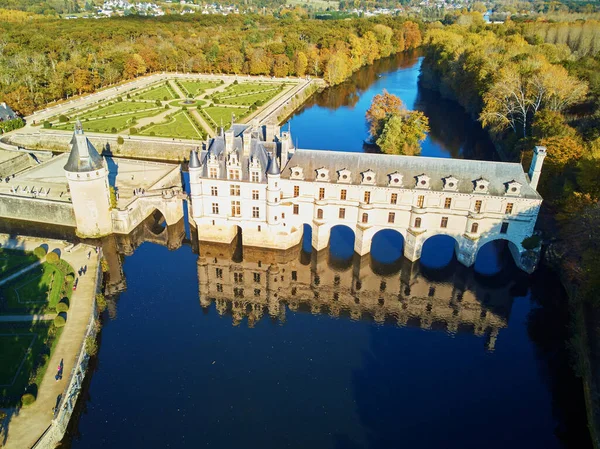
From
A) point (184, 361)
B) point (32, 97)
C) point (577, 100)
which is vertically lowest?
point (184, 361)

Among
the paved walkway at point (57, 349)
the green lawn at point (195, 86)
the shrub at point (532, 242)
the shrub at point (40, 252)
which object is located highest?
the shrub at point (532, 242)

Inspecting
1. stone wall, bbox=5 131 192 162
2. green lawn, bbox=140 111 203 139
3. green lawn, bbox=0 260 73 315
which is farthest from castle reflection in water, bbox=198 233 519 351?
green lawn, bbox=140 111 203 139

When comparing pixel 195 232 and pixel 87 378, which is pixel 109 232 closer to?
pixel 195 232

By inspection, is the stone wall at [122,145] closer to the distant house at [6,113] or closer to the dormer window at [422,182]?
the distant house at [6,113]

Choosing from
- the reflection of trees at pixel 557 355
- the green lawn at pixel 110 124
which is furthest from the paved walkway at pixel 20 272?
the reflection of trees at pixel 557 355

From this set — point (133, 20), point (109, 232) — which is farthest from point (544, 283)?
point (133, 20)

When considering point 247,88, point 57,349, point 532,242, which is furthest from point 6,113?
point 532,242
